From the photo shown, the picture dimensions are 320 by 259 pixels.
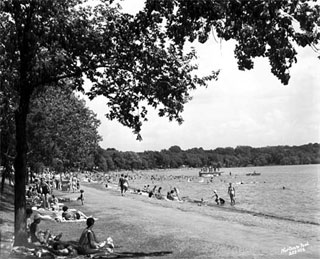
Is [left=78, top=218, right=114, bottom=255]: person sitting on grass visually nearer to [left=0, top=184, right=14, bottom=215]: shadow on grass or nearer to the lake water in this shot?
[left=0, top=184, right=14, bottom=215]: shadow on grass

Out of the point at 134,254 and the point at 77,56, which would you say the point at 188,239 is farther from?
the point at 77,56

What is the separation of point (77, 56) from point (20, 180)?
4034 mm

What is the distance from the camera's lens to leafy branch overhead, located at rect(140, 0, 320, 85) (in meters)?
8.16

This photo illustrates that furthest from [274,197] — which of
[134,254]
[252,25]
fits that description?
[252,25]

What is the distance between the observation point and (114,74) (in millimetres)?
14086

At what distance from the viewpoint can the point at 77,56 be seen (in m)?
13.5

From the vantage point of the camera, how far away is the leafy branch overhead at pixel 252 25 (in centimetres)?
816

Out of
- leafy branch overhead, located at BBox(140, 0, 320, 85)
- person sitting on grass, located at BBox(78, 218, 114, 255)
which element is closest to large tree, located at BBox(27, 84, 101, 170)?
person sitting on grass, located at BBox(78, 218, 114, 255)

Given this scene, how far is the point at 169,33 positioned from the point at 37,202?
22229 mm

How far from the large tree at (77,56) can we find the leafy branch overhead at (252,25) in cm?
321

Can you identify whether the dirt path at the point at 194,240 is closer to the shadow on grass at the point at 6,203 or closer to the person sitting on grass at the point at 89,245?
the person sitting on grass at the point at 89,245

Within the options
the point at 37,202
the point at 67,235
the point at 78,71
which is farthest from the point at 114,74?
the point at 37,202

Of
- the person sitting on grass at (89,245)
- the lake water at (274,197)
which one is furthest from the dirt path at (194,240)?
the lake water at (274,197)

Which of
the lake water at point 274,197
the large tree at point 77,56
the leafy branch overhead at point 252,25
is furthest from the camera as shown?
the lake water at point 274,197
